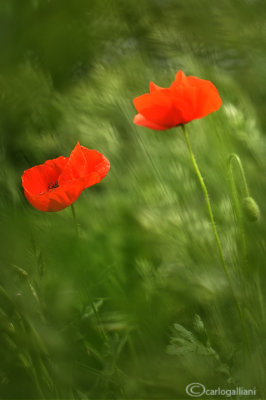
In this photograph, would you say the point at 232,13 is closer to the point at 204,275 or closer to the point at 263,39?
the point at 263,39

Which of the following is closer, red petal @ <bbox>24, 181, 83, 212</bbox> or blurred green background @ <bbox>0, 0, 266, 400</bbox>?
blurred green background @ <bbox>0, 0, 266, 400</bbox>

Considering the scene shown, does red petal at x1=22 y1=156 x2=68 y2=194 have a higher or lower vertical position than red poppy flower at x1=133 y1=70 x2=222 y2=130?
lower

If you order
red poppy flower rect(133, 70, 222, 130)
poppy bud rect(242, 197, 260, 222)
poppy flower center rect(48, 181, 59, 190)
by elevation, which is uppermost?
red poppy flower rect(133, 70, 222, 130)

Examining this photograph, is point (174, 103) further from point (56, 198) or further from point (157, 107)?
point (56, 198)

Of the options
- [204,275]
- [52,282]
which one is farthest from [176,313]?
[52,282]

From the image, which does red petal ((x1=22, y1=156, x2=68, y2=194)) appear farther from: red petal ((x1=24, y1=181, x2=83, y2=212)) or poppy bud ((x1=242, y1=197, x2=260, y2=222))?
poppy bud ((x1=242, y1=197, x2=260, y2=222))

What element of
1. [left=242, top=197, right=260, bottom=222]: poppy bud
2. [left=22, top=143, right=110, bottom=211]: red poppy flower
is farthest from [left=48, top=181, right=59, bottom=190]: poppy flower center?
[left=242, top=197, right=260, bottom=222]: poppy bud
